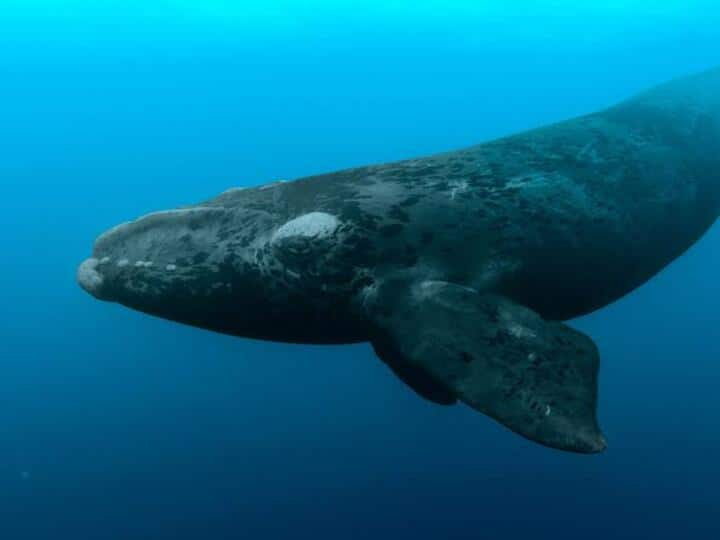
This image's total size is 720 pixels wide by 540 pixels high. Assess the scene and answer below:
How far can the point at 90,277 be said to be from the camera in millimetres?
4945

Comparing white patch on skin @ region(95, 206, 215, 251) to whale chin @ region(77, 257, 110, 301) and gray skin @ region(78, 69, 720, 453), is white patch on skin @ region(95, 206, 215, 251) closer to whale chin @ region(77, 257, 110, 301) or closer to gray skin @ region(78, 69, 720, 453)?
gray skin @ region(78, 69, 720, 453)

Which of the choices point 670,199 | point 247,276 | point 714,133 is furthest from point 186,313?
point 714,133

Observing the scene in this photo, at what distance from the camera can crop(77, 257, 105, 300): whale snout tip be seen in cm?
492

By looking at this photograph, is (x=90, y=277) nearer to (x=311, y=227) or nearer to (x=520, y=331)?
(x=311, y=227)

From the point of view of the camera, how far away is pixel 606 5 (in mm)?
42344

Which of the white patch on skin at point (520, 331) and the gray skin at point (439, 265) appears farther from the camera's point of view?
the white patch on skin at point (520, 331)

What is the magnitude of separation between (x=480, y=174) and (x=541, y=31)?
42.4m

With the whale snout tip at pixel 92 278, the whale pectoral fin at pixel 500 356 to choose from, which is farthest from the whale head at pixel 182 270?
the whale pectoral fin at pixel 500 356

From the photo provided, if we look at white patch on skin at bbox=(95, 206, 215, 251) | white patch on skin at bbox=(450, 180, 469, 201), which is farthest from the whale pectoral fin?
white patch on skin at bbox=(95, 206, 215, 251)

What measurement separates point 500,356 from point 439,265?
2.83 ft

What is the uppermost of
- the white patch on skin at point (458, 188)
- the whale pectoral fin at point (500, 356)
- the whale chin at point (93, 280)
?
the white patch on skin at point (458, 188)

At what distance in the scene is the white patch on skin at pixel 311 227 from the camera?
447cm

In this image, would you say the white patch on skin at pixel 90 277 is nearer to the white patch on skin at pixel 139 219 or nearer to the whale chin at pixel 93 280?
the whale chin at pixel 93 280

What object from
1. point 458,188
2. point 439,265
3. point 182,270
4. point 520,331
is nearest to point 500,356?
point 520,331
